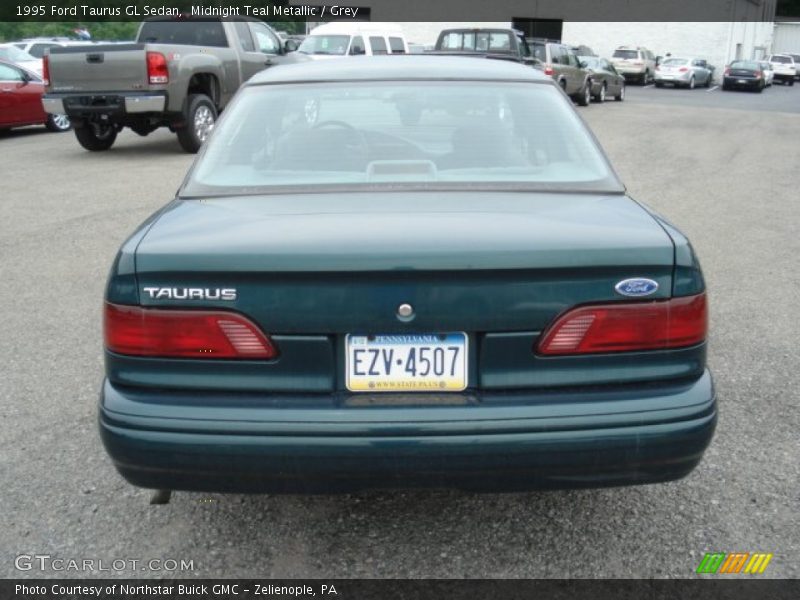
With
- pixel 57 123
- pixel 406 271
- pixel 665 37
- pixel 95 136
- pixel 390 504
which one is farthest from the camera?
pixel 665 37

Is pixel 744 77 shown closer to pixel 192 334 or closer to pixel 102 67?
pixel 102 67

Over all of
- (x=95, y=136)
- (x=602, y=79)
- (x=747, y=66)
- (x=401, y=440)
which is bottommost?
(x=747, y=66)

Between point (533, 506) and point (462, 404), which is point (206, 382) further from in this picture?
point (533, 506)

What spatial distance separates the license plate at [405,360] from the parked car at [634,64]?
3986 centimetres

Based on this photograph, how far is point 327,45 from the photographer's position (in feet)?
65.0

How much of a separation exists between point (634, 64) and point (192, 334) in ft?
134

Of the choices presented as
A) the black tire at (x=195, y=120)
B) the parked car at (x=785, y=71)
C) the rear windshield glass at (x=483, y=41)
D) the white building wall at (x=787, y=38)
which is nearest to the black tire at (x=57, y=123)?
the black tire at (x=195, y=120)

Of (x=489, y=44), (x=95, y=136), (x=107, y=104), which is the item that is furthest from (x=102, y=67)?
(x=489, y=44)

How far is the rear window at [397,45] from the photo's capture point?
2066 cm

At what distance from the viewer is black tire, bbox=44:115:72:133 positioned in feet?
51.7

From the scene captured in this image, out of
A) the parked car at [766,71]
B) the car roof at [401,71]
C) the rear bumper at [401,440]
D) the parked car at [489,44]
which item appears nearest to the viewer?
the rear bumper at [401,440]

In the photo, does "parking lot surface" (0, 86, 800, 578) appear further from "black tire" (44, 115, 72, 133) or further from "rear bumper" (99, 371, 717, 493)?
"black tire" (44, 115, 72, 133)

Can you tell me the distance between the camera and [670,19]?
49.4 meters

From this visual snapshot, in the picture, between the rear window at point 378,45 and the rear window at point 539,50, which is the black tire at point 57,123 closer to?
the rear window at point 378,45
